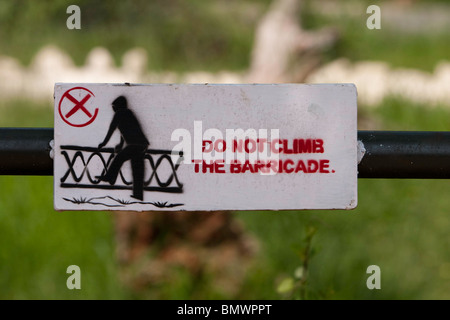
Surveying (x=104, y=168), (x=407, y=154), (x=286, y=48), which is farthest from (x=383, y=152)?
(x=286, y=48)

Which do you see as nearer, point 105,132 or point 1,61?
point 105,132

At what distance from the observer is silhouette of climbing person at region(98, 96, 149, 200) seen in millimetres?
754

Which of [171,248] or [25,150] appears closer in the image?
[25,150]

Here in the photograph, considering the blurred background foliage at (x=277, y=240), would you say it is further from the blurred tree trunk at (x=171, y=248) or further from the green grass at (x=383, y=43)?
the green grass at (x=383, y=43)

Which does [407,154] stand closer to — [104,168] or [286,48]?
[104,168]

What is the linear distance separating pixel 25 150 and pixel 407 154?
0.43 meters

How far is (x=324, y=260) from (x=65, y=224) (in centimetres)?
89

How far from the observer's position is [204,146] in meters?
0.74

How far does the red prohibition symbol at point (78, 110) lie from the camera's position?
29.9 inches

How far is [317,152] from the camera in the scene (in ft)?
2.49

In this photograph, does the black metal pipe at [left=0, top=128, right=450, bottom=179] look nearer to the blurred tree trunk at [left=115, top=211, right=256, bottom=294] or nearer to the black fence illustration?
the black fence illustration

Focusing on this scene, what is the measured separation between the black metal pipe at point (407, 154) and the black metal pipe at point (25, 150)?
1.19 feet

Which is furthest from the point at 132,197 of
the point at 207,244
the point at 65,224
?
the point at 65,224

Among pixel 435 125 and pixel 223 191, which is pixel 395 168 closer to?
pixel 223 191
